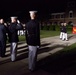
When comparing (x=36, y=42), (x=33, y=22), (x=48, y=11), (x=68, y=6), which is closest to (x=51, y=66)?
(x=36, y=42)

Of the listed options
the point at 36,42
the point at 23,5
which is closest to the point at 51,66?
the point at 36,42

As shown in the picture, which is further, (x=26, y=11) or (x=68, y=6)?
(x=26, y=11)

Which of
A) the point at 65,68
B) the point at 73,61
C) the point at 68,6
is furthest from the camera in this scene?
the point at 68,6

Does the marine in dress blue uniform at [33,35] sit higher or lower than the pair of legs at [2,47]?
higher

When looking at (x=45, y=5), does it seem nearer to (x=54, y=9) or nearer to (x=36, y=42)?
(x=54, y=9)

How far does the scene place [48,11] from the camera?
7769cm

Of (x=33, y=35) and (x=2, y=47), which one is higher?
(x=33, y=35)

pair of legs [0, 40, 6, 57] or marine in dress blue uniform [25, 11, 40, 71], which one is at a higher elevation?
marine in dress blue uniform [25, 11, 40, 71]

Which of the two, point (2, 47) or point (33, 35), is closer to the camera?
point (33, 35)

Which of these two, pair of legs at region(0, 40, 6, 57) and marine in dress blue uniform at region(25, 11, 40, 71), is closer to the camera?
marine in dress blue uniform at region(25, 11, 40, 71)

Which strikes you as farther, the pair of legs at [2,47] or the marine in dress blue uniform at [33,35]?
the pair of legs at [2,47]

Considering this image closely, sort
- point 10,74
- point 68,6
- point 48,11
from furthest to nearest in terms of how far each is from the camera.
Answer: point 48,11
point 68,6
point 10,74

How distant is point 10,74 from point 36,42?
57.3 inches

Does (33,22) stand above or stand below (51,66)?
above
